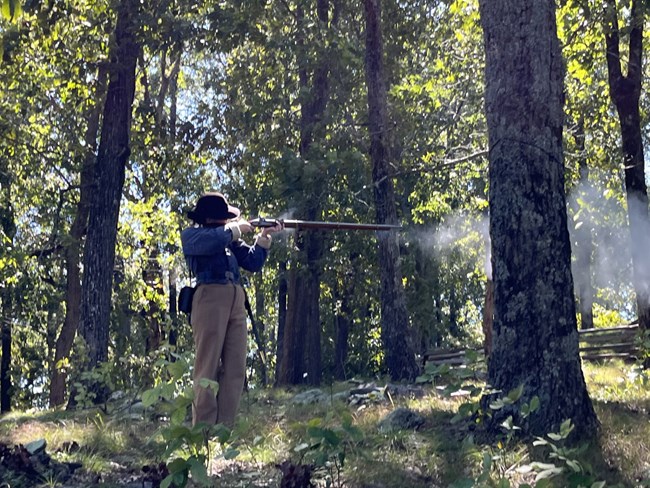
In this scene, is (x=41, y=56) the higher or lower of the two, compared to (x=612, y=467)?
higher

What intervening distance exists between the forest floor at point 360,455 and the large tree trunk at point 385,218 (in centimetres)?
695

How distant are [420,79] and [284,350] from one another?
812 centimetres

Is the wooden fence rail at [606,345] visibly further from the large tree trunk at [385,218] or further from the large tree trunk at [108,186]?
the large tree trunk at [108,186]

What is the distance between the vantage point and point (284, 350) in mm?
21578

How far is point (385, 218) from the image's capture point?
49.7ft

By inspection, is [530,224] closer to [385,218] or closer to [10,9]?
[10,9]

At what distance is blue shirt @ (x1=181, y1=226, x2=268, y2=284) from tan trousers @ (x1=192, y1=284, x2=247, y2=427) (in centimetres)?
10

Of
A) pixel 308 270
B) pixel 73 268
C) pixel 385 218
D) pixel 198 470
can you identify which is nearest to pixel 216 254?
pixel 198 470

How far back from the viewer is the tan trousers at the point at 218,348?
7.44m

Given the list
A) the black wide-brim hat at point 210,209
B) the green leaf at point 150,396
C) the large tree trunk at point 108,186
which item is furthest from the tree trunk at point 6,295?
the green leaf at point 150,396

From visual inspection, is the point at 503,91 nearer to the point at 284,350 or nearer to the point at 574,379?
the point at 574,379

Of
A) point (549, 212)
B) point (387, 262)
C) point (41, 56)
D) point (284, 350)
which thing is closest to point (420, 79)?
point (387, 262)

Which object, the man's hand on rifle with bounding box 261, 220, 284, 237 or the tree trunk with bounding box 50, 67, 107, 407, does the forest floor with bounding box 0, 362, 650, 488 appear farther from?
the tree trunk with bounding box 50, 67, 107, 407

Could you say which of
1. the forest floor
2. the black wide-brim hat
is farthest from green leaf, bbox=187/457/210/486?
the black wide-brim hat
